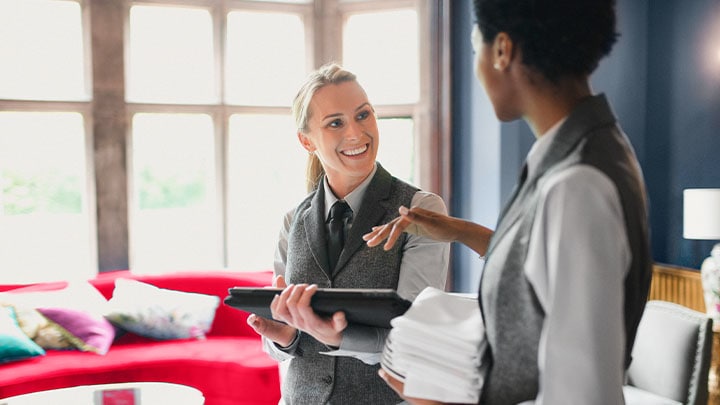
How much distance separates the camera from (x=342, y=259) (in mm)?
1517

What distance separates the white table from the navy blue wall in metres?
2.12

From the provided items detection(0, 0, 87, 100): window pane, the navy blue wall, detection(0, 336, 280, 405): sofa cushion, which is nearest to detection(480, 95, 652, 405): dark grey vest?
detection(0, 336, 280, 405): sofa cushion

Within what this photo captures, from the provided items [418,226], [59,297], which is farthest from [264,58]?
[418,226]

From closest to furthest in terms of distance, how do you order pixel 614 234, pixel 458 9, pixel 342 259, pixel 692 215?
pixel 614 234
pixel 342 259
pixel 692 215
pixel 458 9

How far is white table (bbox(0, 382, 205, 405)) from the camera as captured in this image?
2727 mm

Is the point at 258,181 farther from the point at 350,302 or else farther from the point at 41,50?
the point at 350,302

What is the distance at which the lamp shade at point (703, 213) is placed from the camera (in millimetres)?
3512

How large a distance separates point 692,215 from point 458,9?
6.47 feet

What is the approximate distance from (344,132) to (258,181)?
326 centimetres

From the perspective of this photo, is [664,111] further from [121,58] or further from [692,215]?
[121,58]

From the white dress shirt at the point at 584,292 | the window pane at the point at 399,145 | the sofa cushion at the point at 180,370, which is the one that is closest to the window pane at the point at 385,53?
the window pane at the point at 399,145

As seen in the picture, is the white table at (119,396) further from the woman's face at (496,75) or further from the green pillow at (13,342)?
the woman's face at (496,75)

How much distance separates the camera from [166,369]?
358cm

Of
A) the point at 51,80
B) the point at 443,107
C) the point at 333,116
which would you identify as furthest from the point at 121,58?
the point at 333,116
